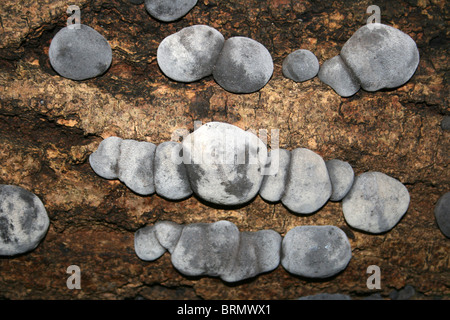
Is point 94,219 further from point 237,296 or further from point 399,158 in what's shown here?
point 399,158

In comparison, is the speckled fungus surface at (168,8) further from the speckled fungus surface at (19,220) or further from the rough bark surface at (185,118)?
the speckled fungus surface at (19,220)

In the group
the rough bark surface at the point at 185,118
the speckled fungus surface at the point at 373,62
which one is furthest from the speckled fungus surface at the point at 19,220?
the speckled fungus surface at the point at 373,62

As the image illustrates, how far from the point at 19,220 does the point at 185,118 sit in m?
0.79

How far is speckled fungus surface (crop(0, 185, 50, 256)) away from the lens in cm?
166

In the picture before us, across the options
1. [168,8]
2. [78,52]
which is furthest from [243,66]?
[78,52]

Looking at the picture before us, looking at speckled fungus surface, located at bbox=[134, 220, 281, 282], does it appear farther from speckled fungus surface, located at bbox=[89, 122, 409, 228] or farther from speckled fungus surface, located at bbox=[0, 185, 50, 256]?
speckled fungus surface, located at bbox=[0, 185, 50, 256]

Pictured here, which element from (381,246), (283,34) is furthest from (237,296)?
(283,34)

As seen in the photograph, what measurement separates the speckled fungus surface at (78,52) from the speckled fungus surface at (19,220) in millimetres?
529

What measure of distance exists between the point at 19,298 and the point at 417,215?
1.87 m

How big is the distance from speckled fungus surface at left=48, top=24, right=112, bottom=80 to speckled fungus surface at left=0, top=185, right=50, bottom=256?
53cm

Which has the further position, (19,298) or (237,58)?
(19,298)

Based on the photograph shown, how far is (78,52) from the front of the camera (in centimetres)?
165

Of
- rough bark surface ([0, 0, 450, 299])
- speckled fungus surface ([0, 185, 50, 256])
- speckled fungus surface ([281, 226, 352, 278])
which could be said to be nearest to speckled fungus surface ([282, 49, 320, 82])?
rough bark surface ([0, 0, 450, 299])

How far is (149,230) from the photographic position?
177 cm
